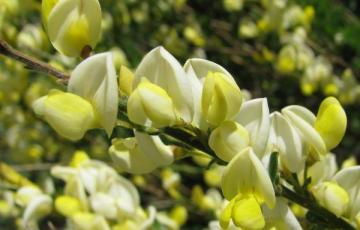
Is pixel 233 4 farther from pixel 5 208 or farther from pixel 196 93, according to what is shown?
pixel 196 93

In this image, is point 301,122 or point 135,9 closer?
point 301,122

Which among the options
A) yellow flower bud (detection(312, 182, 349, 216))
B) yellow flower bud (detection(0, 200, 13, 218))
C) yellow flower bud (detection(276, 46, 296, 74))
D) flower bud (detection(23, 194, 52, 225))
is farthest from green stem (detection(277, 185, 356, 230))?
yellow flower bud (detection(276, 46, 296, 74))

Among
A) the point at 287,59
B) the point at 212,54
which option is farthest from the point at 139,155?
the point at 212,54

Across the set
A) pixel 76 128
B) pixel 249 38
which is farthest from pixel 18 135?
pixel 76 128

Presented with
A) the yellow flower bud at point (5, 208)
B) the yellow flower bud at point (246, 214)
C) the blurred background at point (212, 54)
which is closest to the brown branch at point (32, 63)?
the yellow flower bud at point (246, 214)

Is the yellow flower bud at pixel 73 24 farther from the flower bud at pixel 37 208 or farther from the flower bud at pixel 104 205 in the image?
the flower bud at pixel 37 208

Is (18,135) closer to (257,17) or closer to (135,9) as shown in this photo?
(135,9)

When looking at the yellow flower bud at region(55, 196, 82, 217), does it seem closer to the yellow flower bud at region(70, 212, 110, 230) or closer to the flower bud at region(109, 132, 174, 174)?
the yellow flower bud at region(70, 212, 110, 230)
